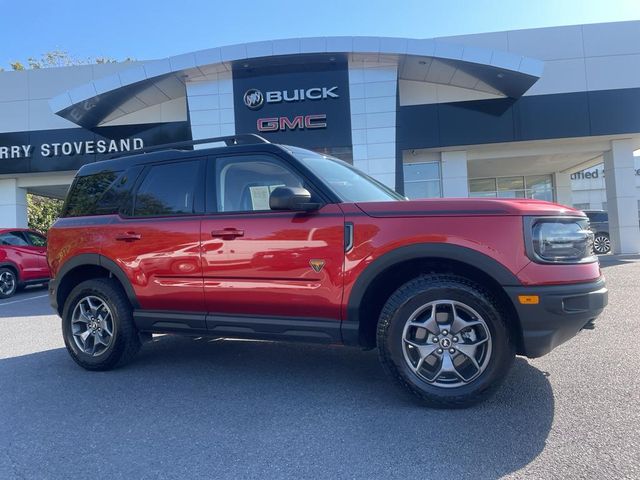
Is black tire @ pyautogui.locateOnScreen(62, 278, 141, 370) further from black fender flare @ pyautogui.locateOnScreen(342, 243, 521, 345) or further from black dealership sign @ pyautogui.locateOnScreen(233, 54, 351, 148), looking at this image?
black dealership sign @ pyautogui.locateOnScreen(233, 54, 351, 148)

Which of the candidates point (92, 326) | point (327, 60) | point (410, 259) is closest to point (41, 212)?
point (327, 60)

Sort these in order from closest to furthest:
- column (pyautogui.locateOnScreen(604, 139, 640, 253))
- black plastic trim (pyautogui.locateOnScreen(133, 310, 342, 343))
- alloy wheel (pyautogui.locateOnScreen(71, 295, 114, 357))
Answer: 1. black plastic trim (pyautogui.locateOnScreen(133, 310, 342, 343))
2. alloy wheel (pyautogui.locateOnScreen(71, 295, 114, 357))
3. column (pyautogui.locateOnScreen(604, 139, 640, 253))

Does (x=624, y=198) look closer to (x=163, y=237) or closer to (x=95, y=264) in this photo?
(x=163, y=237)

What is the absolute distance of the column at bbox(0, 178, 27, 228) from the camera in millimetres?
18344

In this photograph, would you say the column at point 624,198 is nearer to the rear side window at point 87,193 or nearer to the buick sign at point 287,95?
the buick sign at point 287,95

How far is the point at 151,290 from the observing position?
421cm

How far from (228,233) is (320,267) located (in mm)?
848

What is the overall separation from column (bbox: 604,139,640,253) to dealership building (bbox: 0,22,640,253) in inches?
1.3

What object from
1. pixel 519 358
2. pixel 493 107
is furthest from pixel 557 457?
pixel 493 107

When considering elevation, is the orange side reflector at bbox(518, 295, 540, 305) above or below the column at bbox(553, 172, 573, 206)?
below

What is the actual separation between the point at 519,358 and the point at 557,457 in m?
1.81

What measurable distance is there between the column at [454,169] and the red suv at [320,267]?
12771 millimetres

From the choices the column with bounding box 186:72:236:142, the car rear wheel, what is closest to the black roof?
the column with bounding box 186:72:236:142

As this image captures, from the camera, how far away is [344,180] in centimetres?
405
